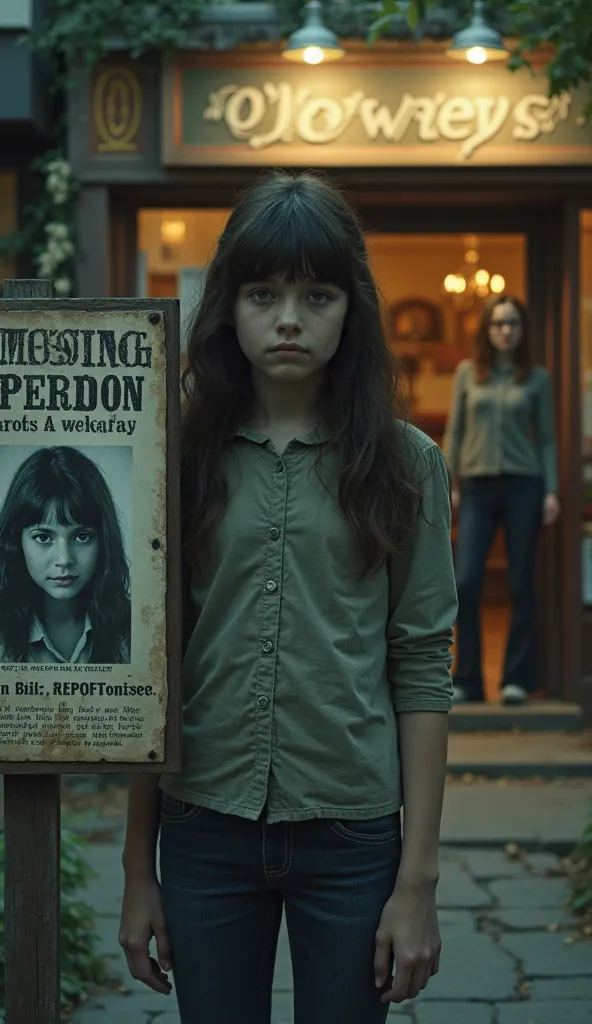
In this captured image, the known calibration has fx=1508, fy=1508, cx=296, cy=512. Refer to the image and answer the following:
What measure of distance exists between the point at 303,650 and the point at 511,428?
18.1 feet

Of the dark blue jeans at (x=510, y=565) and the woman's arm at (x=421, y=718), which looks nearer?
the woman's arm at (x=421, y=718)

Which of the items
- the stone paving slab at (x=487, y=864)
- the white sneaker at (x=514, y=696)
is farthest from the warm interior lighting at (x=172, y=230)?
the stone paving slab at (x=487, y=864)

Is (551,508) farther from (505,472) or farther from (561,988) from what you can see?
(561,988)

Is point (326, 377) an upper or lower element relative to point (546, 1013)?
upper

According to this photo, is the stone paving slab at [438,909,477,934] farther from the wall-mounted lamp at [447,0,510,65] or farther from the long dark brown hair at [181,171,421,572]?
the wall-mounted lamp at [447,0,510,65]

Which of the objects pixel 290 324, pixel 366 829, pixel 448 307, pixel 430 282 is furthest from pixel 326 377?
pixel 448 307

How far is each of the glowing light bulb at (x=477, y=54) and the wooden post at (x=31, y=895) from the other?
520 cm

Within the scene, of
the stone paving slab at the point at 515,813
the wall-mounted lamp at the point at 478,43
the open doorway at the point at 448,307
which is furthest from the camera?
the open doorway at the point at 448,307

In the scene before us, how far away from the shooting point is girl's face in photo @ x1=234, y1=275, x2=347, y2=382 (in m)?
2.38

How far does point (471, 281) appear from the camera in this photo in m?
11.2

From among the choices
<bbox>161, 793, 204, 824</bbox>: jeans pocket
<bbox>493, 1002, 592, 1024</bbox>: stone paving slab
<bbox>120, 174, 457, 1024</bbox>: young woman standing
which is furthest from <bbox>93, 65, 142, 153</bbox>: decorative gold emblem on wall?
<bbox>161, 793, 204, 824</bbox>: jeans pocket

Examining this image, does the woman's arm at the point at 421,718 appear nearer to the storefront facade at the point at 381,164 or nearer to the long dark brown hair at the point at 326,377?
the long dark brown hair at the point at 326,377

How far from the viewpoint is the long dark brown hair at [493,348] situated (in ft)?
25.2

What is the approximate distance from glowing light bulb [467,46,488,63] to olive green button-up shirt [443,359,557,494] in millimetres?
1622
